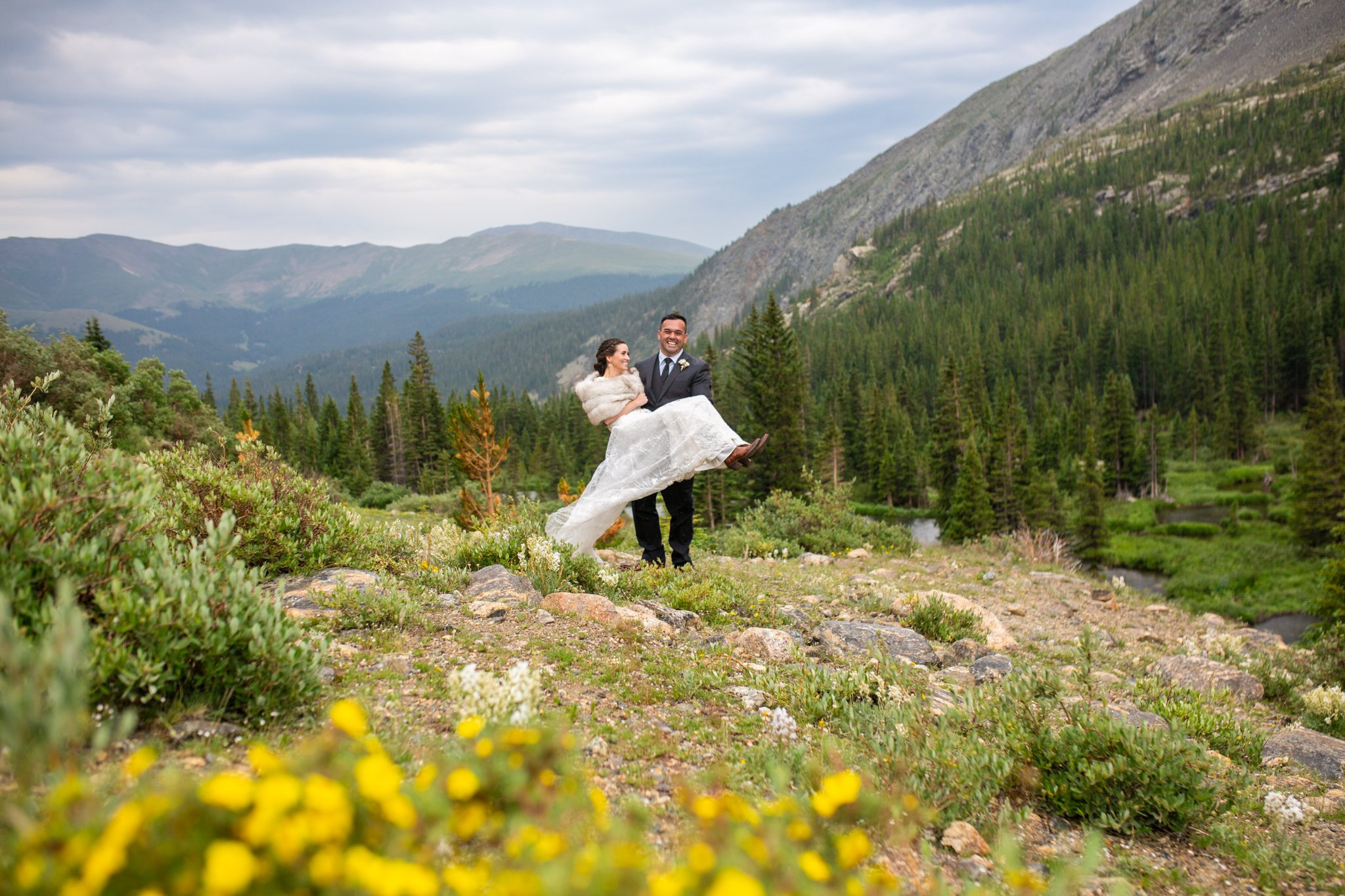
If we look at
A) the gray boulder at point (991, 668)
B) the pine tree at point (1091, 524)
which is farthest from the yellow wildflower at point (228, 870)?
the pine tree at point (1091, 524)

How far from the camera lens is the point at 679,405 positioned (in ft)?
25.5

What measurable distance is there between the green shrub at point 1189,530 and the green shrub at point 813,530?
44.2 meters

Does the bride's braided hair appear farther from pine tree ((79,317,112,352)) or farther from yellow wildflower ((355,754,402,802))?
pine tree ((79,317,112,352))

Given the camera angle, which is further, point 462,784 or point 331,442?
point 331,442

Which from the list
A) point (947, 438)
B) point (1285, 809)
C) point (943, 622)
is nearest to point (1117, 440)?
point (947, 438)

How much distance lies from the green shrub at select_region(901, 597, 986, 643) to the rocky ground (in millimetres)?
194

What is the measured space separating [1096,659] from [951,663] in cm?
203

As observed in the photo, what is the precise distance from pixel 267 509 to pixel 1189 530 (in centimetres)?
6008

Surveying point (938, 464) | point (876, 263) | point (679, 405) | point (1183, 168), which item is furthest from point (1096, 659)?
point (876, 263)

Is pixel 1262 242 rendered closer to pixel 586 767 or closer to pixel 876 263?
pixel 876 263

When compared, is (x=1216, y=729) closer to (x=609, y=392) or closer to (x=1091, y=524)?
(x=609, y=392)

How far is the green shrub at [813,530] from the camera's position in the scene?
1472 cm

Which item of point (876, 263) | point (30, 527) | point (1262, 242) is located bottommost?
point (30, 527)

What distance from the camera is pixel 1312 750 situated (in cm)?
566
